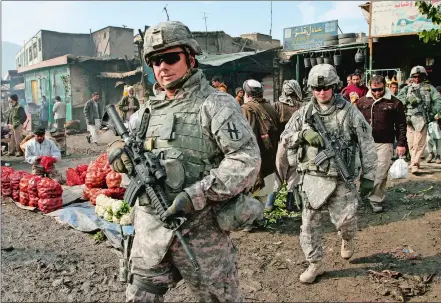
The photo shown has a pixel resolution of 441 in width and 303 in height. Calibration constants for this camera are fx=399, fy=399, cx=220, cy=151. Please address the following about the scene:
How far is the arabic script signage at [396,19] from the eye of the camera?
11.1 metres

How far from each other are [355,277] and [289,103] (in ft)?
9.01

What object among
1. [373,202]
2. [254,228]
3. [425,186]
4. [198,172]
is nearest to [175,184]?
[198,172]

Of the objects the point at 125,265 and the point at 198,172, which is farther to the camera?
the point at 125,265

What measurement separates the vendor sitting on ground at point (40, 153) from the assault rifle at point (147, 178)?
202 inches


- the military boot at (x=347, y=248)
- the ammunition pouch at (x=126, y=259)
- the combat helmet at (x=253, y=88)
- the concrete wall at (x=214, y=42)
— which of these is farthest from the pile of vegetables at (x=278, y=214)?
the concrete wall at (x=214, y=42)

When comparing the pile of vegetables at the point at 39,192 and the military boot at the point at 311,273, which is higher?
the pile of vegetables at the point at 39,192

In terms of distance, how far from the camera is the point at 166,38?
2285 millimetres

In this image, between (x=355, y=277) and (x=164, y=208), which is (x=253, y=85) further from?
(x=164, y=208)

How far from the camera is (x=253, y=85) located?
5492 millimetres

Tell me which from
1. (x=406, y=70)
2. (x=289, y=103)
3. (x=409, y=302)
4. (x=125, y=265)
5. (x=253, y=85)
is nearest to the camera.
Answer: (x=125, y=265)

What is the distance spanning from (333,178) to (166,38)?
2315 mm

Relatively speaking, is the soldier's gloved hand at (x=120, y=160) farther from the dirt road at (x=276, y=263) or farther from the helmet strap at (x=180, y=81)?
the dirt road at (x=276, y=263)

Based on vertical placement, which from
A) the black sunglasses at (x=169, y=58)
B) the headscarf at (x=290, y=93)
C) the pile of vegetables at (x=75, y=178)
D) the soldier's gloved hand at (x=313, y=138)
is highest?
the black sunglasses at (x=169, y=58)

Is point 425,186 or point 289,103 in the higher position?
point 289,103
